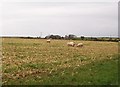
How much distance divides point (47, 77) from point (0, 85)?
8.94ft

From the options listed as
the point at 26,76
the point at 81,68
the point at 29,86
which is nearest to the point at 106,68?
the point at 81,68

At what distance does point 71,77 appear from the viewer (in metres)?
15.6

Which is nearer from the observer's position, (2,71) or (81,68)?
(2,71)

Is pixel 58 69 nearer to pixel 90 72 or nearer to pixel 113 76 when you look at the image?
pixel 90 72

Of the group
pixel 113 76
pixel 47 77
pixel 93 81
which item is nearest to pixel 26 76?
pixel 47 77

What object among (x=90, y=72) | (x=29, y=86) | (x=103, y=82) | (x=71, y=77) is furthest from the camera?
(x=90, y=72)

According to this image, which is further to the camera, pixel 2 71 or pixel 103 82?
pixel 2 71

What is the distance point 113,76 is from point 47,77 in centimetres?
349

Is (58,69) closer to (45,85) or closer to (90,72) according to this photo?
(90,72)

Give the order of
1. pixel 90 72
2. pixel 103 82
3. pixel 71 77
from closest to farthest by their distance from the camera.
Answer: pixel 103 82 → pixel 71 77 → pixel 90 72

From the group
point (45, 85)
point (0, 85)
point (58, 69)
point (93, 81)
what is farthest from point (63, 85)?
point (58, 69)

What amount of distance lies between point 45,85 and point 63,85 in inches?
32.1

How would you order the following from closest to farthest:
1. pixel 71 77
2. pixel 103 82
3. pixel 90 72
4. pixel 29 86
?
pixel 29 86
pixel 103 82
pixel 71 77
pixel 90 72

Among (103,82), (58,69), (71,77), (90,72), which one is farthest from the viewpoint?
(58,69)
